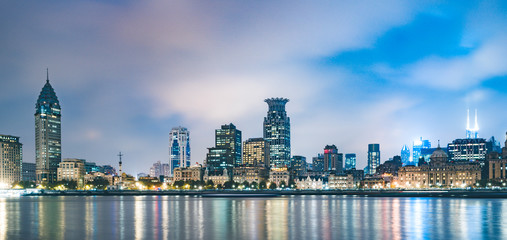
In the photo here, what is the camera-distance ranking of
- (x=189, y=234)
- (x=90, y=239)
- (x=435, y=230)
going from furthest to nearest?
(x=435, y=230), (x=189, y=234), (x=90, y=239)

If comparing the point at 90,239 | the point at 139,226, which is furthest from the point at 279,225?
the point at 90,239

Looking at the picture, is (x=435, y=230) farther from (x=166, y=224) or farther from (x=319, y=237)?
(x=166, y=224)

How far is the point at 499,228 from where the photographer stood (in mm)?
63344

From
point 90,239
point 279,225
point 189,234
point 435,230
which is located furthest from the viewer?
point 279,225

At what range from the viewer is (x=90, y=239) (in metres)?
54.5

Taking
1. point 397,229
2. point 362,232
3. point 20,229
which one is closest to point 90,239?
point 20,229

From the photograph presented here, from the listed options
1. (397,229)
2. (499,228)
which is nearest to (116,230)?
(397,229)

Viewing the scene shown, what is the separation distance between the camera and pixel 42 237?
56.2m

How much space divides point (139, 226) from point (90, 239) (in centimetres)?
1389

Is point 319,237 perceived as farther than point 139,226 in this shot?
No

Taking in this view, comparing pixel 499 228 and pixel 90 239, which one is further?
pixel 499 228

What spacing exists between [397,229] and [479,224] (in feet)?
44.9

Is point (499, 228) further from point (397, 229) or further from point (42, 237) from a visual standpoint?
point (42, 237)

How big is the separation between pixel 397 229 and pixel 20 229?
151ft
